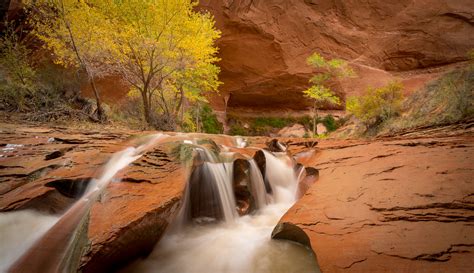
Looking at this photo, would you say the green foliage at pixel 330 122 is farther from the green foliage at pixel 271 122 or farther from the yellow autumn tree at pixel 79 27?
the yellow autumn tree at pixel 79 27

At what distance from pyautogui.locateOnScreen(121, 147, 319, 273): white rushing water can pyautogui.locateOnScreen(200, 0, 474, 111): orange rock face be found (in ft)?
54.7

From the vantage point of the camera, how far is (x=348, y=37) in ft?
66.8

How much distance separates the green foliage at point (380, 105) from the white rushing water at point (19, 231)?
426 inches

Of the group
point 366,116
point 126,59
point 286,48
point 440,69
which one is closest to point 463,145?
point 366,116

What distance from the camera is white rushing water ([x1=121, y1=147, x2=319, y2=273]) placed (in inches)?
130

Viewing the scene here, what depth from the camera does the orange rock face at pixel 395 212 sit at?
8.25 ft

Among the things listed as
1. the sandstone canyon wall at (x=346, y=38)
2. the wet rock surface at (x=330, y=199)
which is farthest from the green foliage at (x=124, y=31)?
the sandstone canyon wall at (x=346, y=38)

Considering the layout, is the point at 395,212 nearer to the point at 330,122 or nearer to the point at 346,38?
the point at 330,122

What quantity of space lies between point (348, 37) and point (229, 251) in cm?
2108

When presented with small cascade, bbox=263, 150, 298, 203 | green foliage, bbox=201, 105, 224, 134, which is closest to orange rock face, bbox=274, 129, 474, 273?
small cascade, bbox=263, 150, 298, 203

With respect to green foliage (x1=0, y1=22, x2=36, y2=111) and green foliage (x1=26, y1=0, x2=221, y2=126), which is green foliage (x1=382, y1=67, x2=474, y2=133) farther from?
green foliage (x1=0, y1=22, x2=36, y2=111)

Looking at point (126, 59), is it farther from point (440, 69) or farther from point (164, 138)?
point (440, 69)

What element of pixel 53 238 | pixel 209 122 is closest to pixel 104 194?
pixel 53 238

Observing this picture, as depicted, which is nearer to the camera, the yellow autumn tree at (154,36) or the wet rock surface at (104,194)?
the wet rock surface at (104,194)
